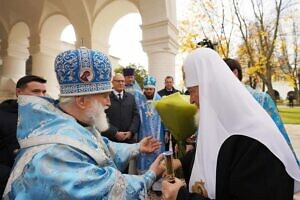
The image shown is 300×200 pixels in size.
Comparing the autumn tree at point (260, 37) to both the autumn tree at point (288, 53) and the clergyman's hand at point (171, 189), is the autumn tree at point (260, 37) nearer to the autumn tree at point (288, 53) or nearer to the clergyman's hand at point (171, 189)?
the autumn tree at point (288, 53)

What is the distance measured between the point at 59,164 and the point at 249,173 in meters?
0.81

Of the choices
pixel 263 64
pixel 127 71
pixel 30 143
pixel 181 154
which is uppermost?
pixel 263 64

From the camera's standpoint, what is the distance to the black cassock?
1.34 m

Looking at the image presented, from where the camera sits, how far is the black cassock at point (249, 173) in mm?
1343

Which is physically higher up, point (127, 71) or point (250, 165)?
point (127, 71)

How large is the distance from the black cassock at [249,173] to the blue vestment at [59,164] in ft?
1.44

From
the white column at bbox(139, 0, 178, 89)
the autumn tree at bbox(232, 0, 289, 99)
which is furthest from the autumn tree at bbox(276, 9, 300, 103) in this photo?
the white column at bbox(139, 0, 178, 89)

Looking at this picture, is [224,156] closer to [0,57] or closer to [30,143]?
[30,143]

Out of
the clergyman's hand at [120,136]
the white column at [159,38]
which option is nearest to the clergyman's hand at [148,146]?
the clergyman's hand at [120,136]

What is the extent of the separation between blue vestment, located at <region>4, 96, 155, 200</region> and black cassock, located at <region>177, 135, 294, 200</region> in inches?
17.2

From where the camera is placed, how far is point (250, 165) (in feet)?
4.50

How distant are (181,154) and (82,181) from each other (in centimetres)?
97

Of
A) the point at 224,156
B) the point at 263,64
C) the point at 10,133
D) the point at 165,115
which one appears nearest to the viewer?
the point at 224,156

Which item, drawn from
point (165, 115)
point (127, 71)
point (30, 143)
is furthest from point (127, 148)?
point (127, 71)
